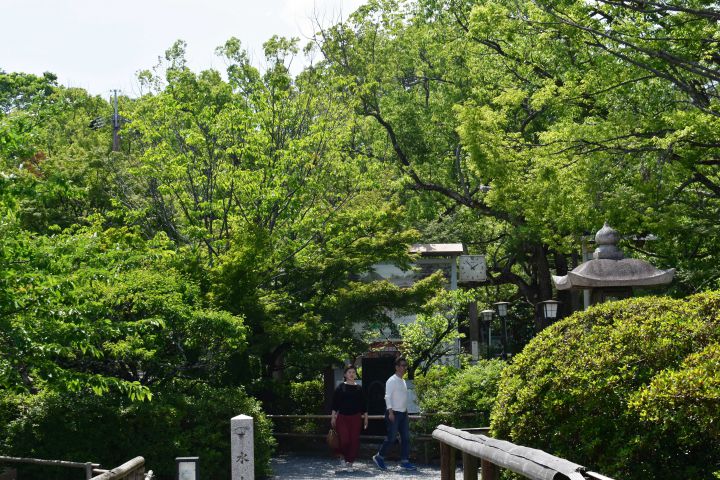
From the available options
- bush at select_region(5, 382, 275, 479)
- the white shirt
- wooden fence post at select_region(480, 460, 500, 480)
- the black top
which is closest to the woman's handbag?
the black top

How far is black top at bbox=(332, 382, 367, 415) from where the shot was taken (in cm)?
1800

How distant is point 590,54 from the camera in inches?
957

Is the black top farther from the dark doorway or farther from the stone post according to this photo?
the stone post

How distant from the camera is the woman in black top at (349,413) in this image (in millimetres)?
18016

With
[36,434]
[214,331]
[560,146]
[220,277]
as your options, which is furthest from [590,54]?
[36,434]

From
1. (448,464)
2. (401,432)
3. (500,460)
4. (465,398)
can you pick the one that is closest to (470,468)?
(448,464)

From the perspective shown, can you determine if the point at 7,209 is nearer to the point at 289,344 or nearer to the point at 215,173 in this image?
the point at 289,344

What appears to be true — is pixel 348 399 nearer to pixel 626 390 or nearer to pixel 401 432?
pixel 401 432

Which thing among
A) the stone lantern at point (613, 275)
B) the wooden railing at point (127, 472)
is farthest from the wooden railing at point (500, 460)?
the stone lantern at point (613, 275)

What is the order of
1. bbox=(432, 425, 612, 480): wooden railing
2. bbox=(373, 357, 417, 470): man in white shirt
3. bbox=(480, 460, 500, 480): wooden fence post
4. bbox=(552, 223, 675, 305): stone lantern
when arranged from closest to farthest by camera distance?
1. bbox=(432, 425, 612, 480): wooden railing
2. bbox=(480, 460, 500, 480): wooden fence post
3. bbox=(552, 223, 675, 305): stone lantern
4. bbox=(373, 357, 417, 470): man in white shirt

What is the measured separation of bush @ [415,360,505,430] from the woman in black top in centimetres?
161

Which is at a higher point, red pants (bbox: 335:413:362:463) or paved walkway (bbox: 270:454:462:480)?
red pants (bbox: 335:413:362:463)

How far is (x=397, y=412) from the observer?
17.5 metres

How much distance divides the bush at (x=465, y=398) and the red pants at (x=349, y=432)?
162 centimetres
